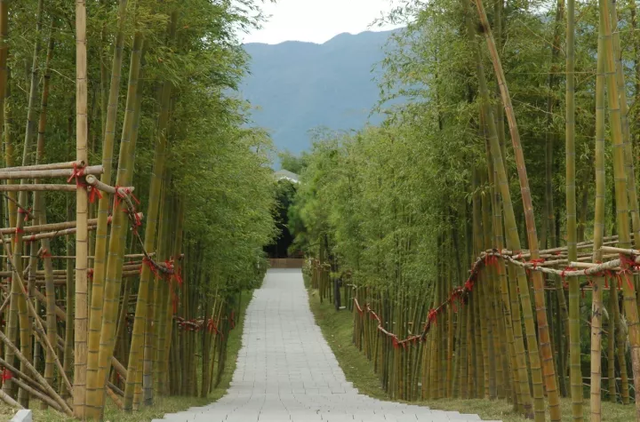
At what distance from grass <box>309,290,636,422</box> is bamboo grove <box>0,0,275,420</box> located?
2562mm

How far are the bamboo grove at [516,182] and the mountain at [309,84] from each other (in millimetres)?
123587

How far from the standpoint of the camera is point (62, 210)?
809 cm

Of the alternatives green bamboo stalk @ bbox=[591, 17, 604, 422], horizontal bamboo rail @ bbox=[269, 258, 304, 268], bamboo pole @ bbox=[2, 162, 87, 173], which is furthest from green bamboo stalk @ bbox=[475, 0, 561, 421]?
horizontal bamboo rail @ bbox=[269, 258, 304, 268]

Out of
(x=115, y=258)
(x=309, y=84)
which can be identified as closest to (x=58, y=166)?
(x=115, y=258)

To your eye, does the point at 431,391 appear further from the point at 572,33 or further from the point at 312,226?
the point at 312,226

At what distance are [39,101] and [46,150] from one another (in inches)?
23.9

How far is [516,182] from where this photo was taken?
762cm

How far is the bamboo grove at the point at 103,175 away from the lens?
16.2 feet

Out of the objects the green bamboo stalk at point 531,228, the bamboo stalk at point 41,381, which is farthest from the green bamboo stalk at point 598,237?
the bamboo stalk at point 41,381

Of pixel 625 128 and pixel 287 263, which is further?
pixel 287 263

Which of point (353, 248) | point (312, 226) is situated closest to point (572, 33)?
point (353, 248)

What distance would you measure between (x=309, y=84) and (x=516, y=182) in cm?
15225

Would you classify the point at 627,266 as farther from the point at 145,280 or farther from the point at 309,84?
the point at 309,84

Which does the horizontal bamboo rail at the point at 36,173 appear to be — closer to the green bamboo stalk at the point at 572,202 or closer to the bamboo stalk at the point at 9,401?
the bamboo stalk at the point at 9,401
